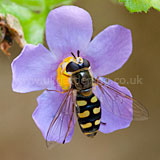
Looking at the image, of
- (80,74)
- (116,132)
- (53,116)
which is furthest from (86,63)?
(116,132)

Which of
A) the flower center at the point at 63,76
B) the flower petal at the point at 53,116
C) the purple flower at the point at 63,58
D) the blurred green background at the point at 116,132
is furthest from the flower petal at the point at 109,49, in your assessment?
the blurred green background at the point at 116,132

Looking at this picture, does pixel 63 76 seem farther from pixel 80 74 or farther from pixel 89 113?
pixel 89 113

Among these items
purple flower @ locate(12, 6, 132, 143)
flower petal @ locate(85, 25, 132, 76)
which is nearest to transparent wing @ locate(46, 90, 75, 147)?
purple flower @ locate(12, 6, 132, 143)

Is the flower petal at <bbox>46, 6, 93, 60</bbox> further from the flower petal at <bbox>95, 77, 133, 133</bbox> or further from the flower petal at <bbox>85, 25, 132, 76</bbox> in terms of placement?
the flower petal at <bbox>95, 77, 133, 133</bbox>

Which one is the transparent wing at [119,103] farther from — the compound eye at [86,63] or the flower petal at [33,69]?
the flower petal at [33,69]

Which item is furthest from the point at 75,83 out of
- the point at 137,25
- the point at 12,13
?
the point at 137,25

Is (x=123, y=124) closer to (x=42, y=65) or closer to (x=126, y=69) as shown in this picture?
(x=42, y=65)
